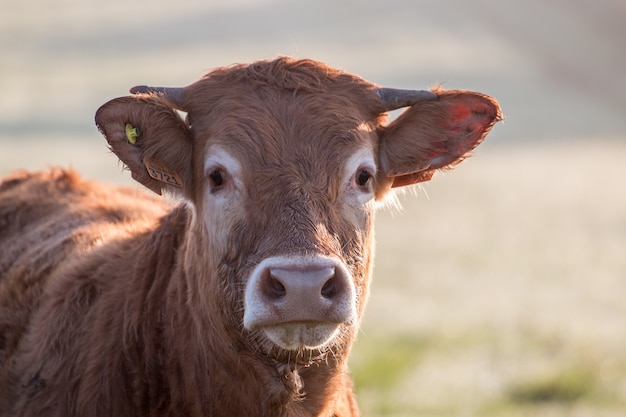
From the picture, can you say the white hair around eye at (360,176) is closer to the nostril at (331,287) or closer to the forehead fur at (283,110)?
the forehead fur at (283,110)

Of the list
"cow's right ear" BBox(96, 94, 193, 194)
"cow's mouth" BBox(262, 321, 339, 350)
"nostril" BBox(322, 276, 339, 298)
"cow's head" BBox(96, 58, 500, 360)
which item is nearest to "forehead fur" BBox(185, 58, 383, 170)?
"cow's head" BBox(96, 58, 500, 360)

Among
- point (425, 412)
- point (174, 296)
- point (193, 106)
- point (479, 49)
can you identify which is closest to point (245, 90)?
point (193, 106)

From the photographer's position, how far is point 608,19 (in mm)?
41188

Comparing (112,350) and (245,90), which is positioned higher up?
(245,90)

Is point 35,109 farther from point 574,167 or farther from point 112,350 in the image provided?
point 112,350

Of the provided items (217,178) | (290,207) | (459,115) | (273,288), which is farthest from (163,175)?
(459,115)

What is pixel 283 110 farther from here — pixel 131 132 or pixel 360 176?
pixel 131 132

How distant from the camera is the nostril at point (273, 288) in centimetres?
493

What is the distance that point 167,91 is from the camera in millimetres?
5875

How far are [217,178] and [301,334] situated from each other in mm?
1037

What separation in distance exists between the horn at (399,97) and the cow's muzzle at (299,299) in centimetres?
124

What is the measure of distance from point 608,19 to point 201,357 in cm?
3808

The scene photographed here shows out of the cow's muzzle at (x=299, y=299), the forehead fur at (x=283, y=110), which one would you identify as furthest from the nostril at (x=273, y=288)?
the forehead fur at (x=283, y=110)

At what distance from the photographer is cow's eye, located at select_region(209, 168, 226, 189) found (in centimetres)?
561
